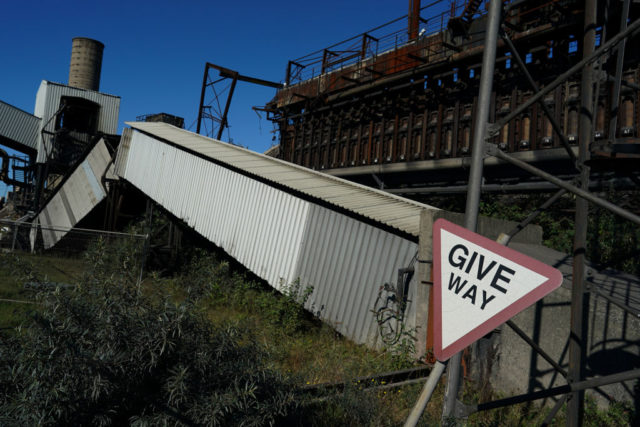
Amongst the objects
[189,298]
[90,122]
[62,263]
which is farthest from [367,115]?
[90,122]

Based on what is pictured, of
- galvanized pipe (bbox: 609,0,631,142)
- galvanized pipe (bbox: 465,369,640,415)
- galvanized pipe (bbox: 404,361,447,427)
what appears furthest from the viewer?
galvanized pipe (bbox: 609,0,631,142)

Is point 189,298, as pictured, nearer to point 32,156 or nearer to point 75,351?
point 75,351

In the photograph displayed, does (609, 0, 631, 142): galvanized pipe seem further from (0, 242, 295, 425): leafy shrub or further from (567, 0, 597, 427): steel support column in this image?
(0, 242, 295, 425): leafy shrub

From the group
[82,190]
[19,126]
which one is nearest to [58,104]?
[19,126]

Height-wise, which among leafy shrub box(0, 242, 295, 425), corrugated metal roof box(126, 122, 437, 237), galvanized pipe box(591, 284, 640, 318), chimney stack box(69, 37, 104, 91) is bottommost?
leafy shrub box(0, 242, 295, 425)

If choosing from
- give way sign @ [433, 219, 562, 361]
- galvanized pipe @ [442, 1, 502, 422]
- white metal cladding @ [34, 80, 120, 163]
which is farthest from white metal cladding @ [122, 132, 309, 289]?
white metal cladding @ [34, 80, 120, 163]

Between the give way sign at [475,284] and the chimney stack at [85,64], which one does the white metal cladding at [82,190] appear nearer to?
the give way sign at [475,284]

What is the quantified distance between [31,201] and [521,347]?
3680 cm

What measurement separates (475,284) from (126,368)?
265 centimetres

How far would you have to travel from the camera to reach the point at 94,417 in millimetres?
3248

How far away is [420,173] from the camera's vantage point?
599 inches

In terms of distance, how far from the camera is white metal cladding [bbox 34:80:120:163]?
1244 inches

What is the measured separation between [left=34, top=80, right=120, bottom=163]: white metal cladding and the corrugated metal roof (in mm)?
20566

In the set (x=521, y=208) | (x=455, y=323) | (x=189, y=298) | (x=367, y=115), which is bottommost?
(x=189, y=298)
